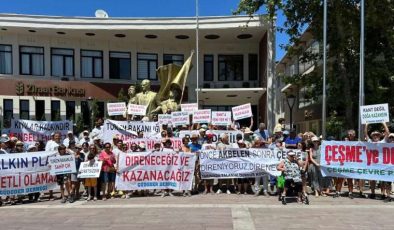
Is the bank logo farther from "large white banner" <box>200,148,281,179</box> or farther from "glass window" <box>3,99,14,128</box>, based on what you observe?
"large white banner" <box>200,148,281,179</box>

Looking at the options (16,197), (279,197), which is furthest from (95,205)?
(279,197)

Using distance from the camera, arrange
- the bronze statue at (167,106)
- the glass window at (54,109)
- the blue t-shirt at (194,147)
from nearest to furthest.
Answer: the blue t-shirt at (194,147)
the bronze statue at (167,106)
the glass window at (54,109)

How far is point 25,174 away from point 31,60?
21433mm

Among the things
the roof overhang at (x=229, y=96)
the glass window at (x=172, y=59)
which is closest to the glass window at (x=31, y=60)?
the glass window at (x=172, y=59)

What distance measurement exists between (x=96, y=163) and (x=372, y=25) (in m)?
12.2

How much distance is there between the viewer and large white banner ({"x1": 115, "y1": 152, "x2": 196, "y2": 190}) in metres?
13.8

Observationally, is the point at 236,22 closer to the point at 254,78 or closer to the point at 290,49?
the point at 254,78

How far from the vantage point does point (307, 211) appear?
11102mm

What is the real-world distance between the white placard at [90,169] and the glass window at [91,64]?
21539mm

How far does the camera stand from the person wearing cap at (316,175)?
13.7m

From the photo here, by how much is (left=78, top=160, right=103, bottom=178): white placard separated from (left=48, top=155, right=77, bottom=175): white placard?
187 millimetres

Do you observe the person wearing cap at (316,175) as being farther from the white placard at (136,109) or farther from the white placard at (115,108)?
the white placard at (115,108)

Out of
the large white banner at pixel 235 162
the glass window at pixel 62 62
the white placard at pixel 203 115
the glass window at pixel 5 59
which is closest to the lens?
the large white banner at pixel 235 162

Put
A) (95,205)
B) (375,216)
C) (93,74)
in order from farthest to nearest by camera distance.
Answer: (93,74) → (95,205) → (375,216)
